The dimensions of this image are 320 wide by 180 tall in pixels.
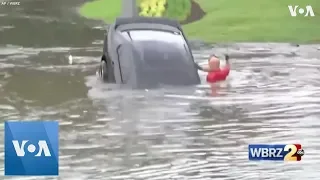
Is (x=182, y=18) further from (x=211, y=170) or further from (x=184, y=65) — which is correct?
(x=211, y=170)

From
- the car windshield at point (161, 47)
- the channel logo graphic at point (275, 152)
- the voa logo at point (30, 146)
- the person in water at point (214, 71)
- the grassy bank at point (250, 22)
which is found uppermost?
the grassy bank at point (250, 22)

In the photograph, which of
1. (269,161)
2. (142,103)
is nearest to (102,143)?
(142,103)

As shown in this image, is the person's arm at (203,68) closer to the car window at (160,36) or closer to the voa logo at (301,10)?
the car window at (160,36)

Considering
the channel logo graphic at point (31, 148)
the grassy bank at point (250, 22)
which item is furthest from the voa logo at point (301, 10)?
the channel logo graphic at point (31, 148)

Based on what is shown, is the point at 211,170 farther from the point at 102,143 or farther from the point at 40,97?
the point at 40,97

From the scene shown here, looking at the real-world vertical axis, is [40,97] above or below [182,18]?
below

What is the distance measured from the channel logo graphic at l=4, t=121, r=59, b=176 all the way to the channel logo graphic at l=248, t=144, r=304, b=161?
1.78ft

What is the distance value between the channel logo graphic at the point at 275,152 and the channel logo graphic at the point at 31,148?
542mm

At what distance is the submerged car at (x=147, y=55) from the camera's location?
2.09 metres

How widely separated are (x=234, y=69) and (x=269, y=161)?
27 cm

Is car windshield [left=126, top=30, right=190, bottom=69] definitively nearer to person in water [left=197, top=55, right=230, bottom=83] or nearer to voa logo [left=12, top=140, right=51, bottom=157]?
person in water [left=197, top=55, right=230, bottom=83]

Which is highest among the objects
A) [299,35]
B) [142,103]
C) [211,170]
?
[299,35]

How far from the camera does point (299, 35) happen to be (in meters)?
2.11

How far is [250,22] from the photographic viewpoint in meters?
2.10
